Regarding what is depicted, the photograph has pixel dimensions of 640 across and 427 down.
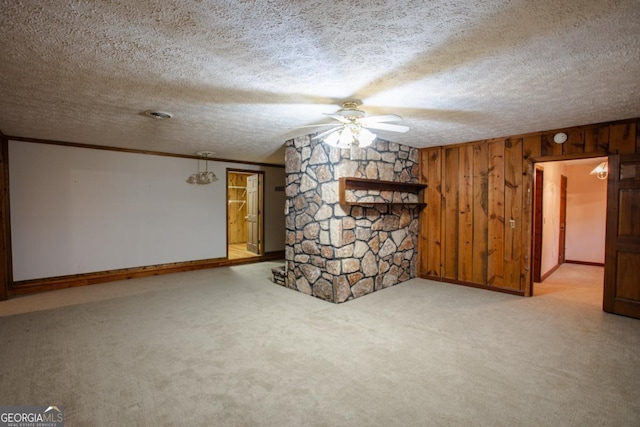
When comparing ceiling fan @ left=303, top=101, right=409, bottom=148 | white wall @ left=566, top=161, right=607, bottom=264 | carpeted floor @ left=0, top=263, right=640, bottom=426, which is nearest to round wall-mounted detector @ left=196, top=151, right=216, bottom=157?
carpeted floor @ left=0, top=263, right=640, bottom=426

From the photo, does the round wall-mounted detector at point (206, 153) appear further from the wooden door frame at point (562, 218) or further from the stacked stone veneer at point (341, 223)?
the wooden door frame at point (562, 218)

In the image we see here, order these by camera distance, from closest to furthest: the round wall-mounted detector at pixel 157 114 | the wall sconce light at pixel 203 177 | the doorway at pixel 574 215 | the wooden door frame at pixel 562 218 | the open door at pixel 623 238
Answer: the round wall-mounted detector at pixel 157 114 → the open door at pixel 623 238 → the doorway at pixel 574 215 → the wall sconce light at pixel 203 177 → the wooden door frame at pixel 562 218

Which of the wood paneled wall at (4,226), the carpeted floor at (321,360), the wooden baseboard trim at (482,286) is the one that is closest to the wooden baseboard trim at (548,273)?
the carpeted floor at (321,360)

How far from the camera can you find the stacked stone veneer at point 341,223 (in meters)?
4.15

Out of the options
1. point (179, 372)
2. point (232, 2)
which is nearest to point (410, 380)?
point (179, 372)

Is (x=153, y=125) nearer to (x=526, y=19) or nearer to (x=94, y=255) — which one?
(x=94, y=255)

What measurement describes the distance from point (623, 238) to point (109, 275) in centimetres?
737

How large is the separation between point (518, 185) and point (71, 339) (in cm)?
571

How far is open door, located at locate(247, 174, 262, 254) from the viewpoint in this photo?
7305mm

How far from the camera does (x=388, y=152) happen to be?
4797 mm

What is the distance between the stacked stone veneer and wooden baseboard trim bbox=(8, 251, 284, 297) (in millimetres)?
2380

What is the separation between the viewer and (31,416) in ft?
6.33

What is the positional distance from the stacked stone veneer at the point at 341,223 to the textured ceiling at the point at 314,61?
90 cm

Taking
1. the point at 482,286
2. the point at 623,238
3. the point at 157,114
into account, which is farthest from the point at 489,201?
the point at 157,114
